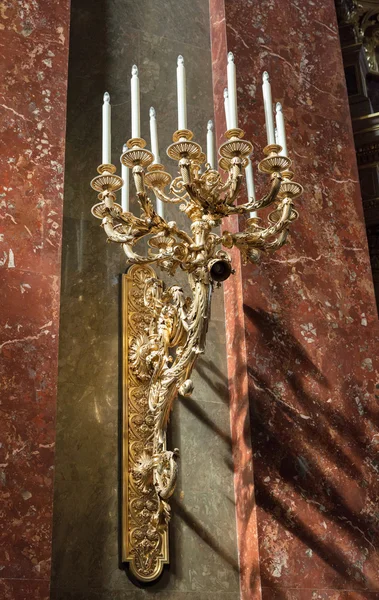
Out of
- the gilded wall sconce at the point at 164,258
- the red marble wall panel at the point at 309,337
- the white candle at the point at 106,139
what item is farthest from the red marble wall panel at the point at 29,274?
the red marble wall panel at the point at 309,337

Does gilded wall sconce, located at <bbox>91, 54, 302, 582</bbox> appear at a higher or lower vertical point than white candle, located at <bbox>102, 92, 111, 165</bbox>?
lower

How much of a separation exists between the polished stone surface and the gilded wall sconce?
3.5 inches

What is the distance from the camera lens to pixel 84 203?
4523mm

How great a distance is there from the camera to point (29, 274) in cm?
394

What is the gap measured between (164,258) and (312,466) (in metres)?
1.39

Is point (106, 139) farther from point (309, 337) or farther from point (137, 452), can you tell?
point (309, 337)

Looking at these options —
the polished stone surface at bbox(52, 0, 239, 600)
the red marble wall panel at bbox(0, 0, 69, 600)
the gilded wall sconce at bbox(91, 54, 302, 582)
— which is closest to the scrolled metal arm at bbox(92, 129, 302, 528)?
the gilded wall sconce at bbox(91, 54, 302, 582)

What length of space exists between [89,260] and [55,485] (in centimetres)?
113

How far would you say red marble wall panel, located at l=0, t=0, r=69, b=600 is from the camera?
11.6 ft

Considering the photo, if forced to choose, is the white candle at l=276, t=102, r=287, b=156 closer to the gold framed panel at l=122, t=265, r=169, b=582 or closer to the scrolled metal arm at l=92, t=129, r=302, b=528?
the scrolled metal arm at l=92, t=129, r=302, b=528

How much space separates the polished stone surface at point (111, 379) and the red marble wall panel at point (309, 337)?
0.20 m

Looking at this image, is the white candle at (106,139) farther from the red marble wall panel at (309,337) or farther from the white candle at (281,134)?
the red marble wall panel at (309,337)

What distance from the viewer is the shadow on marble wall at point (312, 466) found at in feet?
13.7

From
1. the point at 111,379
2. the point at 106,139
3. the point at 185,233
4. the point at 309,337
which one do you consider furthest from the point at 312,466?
the point at 106,139
